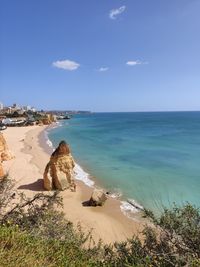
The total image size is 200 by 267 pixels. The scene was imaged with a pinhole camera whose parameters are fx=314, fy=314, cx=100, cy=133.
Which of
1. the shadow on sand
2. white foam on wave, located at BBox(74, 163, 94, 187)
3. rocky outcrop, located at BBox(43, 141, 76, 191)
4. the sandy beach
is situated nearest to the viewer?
the sandy beach

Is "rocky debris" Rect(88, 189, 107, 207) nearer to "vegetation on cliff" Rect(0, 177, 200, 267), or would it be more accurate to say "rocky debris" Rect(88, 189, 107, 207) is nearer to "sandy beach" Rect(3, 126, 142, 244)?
"sandy beach" Rect(3, 126, 142, 244)

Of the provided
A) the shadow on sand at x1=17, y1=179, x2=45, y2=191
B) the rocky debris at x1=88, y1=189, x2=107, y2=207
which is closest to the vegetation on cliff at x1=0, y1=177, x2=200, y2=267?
the rocky debris at x1=88, y1=189, x2=107, y2=207

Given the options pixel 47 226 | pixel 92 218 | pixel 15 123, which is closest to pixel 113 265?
pixel 47 226

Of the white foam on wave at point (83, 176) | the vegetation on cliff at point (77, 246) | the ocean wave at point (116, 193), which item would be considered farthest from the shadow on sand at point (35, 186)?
the vegetation on cliff at point (77, 246)

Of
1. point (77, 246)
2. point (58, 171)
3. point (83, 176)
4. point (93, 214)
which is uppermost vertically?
point (77, 246)

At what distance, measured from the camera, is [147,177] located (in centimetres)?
2333

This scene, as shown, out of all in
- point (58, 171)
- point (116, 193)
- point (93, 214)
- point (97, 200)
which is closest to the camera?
point (93, 214)

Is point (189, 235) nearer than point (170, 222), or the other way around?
point (189, 235)

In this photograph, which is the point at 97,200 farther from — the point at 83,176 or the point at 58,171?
the point at 83,176

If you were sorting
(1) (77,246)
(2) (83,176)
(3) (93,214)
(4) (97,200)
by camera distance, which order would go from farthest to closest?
(2) (83,176), (4) (97,200), (3) (93,214), (1) (77,246)

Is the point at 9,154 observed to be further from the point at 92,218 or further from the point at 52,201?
the point at 52,201

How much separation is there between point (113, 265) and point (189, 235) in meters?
1.44

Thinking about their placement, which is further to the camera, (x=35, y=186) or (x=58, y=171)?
(x=35, y=186)

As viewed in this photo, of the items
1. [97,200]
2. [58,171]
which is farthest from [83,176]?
[97,200]
